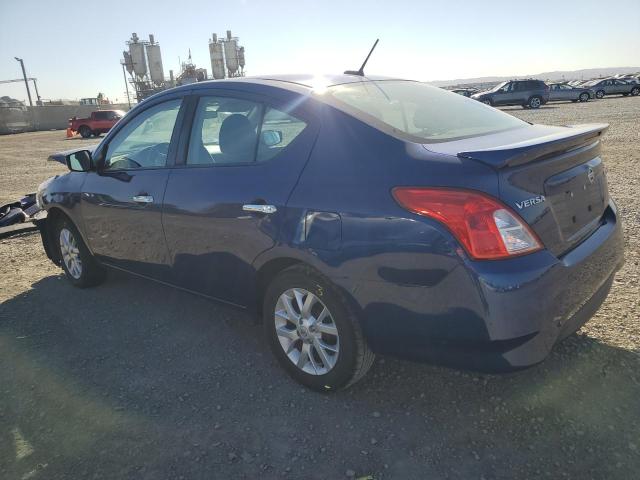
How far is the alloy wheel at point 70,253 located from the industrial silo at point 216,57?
6363cm

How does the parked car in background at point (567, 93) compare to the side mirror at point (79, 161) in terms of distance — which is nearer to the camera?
the side mirror at point (79, 161)

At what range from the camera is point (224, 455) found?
2.33 m

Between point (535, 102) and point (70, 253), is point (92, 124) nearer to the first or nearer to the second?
point (535, 102)

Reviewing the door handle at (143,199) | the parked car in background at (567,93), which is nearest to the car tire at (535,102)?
the parked car in background at (567,93)

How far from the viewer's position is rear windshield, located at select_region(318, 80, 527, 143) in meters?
2.53

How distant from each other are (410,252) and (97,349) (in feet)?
8.03

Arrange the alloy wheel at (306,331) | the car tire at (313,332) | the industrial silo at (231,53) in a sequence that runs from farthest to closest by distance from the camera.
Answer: the industrial silo at (231,53) < the alloy wheel at (306,331) < the car tire at (313,332)

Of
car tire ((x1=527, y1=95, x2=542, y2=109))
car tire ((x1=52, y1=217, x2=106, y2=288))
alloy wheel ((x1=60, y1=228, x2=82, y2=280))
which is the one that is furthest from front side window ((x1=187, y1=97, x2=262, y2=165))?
car tire ((x1=527, y1=95, x2=542, y2=109))

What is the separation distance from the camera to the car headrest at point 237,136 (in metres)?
2.89

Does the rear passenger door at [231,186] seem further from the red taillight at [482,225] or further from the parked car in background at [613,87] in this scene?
the parked car in background at [613,87]

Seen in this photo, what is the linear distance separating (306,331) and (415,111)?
4.73 feet

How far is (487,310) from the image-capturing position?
2.01 metres

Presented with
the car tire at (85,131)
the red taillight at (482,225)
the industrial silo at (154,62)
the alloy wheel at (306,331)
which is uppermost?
the industrial silo at (154,62)

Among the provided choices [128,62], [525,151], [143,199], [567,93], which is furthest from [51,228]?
[128,62]
